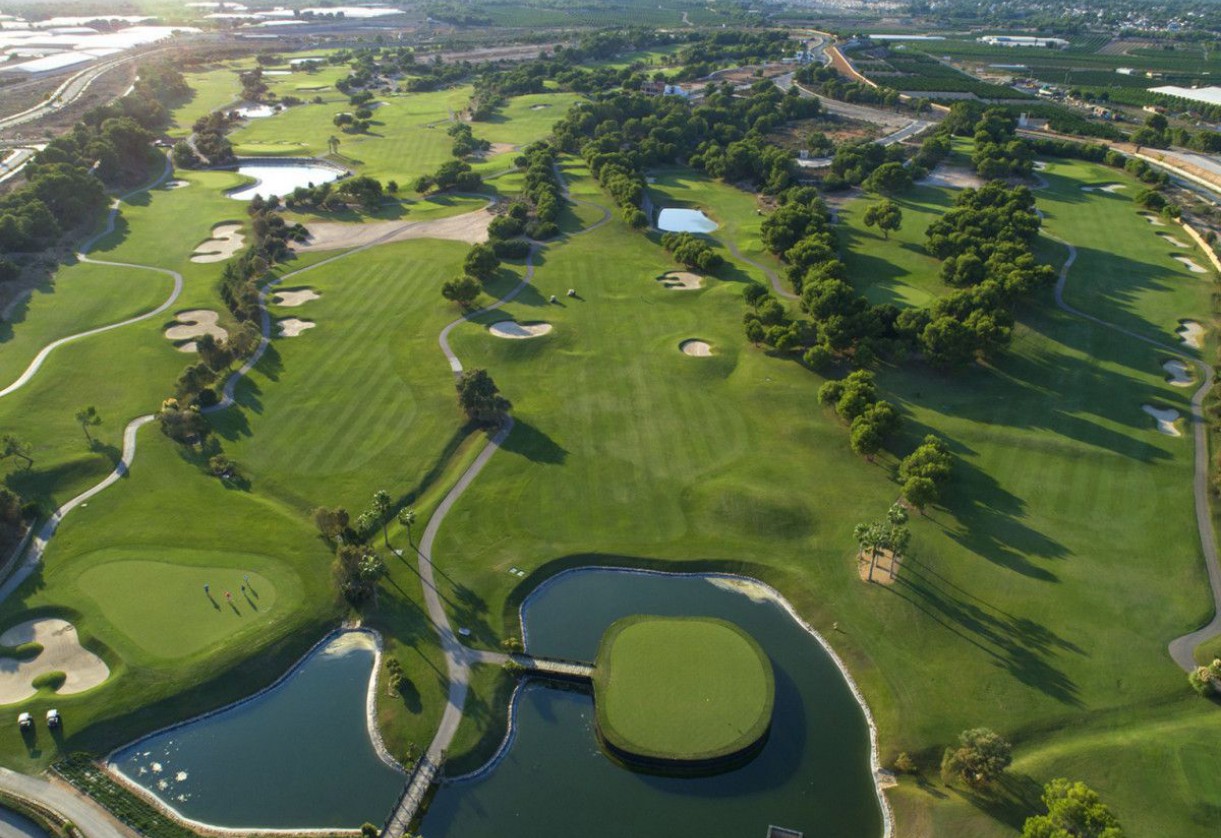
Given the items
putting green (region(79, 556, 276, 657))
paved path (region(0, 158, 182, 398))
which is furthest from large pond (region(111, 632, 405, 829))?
paved path (region(0, 158, 182, 398))

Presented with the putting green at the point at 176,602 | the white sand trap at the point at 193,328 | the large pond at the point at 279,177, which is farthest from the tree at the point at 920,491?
the large pond at the point at 279,177

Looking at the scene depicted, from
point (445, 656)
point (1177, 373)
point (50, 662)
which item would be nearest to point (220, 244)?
point (50, 662)

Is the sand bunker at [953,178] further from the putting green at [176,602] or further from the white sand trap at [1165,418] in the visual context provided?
the putting green at [176,602]

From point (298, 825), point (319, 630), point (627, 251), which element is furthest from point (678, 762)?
point (627, 251)

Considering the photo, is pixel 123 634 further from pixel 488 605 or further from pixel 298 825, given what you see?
pixel 488 605

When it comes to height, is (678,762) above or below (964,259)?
below
